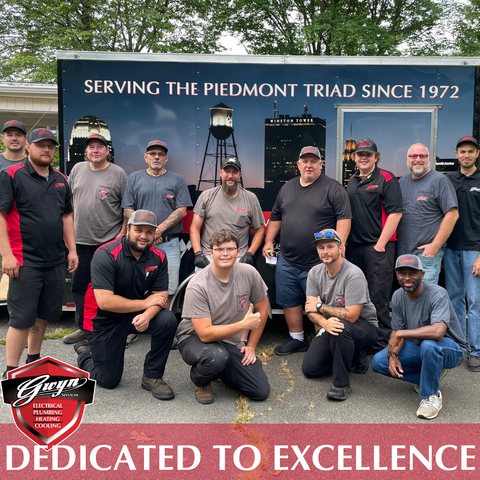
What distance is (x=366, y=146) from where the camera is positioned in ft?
13.3

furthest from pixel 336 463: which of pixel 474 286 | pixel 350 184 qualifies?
pixel 350 184

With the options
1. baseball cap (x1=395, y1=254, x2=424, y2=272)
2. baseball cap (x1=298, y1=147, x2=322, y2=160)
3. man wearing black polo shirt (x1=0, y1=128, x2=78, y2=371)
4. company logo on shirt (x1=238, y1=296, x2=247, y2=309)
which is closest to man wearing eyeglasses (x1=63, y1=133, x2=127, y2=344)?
man wearing black polo shirt (x1=0, y1=128, x2=78, y2=371)

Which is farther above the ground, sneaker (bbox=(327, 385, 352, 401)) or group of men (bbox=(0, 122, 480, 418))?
group of men (bbox=(0, 122, 480, 418))

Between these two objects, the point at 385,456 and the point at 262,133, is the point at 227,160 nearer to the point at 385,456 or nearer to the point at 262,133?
the point at 262,133

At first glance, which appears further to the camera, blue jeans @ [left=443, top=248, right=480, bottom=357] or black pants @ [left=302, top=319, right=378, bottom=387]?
blue jeans @ [left=443, top=248, right=480, bottom=357]

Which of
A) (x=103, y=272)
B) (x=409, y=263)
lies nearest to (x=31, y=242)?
(x=103, y=272)

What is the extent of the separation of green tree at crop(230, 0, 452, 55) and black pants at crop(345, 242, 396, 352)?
33.8 ft

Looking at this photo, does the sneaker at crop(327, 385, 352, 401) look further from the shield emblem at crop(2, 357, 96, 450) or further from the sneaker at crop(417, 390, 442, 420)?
the shield emblem at crop(2, 357, 96, 450)

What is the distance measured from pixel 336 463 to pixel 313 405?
2.34ft

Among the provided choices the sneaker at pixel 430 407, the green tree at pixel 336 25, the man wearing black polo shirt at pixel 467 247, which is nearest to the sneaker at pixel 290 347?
the sneaker at pixel 430 407

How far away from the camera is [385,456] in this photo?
2648 millimetres

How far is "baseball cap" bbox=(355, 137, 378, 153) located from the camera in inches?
160

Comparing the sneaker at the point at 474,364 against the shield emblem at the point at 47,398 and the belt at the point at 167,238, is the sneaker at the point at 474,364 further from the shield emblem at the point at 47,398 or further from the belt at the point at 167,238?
the shield emblem at the point at 47,398

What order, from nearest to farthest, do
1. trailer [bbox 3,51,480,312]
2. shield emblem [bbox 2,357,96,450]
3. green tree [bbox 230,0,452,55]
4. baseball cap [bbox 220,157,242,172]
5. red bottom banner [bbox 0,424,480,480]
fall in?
red bottom banner [bbox 0,424,480,480]
shield emblem [bbox 2,357,96,450]
baseball cap [bbox 220,157,242,172]
trailer [bbox 3,51,480,312]
green tree [bbox 230,0,452,55]
